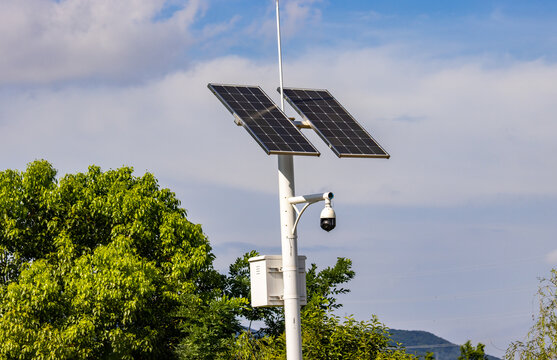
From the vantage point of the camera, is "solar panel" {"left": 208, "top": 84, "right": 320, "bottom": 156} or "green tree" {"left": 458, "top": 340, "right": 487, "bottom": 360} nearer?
"solar panel" {"left": 208, "top": 84, "right": 320, "bottom": 156}

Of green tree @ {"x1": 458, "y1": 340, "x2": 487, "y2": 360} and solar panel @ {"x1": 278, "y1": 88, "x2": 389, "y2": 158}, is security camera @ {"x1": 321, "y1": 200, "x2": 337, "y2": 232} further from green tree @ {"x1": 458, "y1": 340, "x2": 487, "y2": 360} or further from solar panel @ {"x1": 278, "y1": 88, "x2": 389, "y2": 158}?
green tree @ {"x1": 458, "y1": 340, "x2": 487, "y2": 360}

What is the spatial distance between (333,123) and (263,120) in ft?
5.10

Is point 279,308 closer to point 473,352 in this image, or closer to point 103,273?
point 103,273

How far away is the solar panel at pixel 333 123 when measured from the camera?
14172mm

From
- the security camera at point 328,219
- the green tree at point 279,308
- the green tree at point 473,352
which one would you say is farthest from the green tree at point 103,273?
the green tree at point 473,352

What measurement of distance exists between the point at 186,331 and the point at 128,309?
2.05m

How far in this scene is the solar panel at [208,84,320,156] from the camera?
13.2m

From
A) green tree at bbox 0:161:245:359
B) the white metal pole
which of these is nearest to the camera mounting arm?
the white metal pole

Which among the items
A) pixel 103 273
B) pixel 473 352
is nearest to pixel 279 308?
pixel 103 273

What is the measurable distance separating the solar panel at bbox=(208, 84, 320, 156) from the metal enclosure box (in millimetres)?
1623

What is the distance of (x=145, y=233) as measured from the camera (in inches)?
1054

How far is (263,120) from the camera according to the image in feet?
46.2

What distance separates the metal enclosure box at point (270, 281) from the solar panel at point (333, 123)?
203 cm

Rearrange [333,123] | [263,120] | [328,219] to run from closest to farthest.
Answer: [328,219], [263,120], [333,123]
